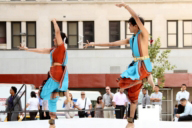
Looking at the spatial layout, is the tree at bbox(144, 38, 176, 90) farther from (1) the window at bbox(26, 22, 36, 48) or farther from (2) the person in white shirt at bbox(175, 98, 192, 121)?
(1) the window at bbox(26, 22, 36, 48)

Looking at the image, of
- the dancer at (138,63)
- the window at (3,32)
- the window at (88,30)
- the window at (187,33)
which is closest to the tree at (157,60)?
the window at (187,33)

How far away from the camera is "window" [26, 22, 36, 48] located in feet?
Answer: 96.9

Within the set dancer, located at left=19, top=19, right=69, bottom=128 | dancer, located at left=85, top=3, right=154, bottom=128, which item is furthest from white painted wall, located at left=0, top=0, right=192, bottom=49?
dancer, located at left=85, top=3, right=154, bottom=128

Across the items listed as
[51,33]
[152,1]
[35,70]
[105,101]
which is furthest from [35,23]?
[105,101]

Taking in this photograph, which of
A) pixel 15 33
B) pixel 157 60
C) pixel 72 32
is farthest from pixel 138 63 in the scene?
pixel 15 33

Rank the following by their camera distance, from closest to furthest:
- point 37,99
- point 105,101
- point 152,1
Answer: point 37,99 → point 105,101 → point 152,1

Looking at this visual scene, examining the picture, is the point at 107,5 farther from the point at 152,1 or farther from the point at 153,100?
the point at 153,100

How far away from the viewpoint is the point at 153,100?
56.0 ft

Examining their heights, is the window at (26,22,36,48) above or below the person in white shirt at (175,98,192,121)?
above

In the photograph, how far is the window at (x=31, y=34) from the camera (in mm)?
29531

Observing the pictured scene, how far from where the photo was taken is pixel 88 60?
2923 centimetres

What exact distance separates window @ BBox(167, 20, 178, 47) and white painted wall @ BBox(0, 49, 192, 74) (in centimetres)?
57

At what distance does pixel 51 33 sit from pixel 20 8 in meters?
2.76

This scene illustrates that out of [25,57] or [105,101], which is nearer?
[105,101]
